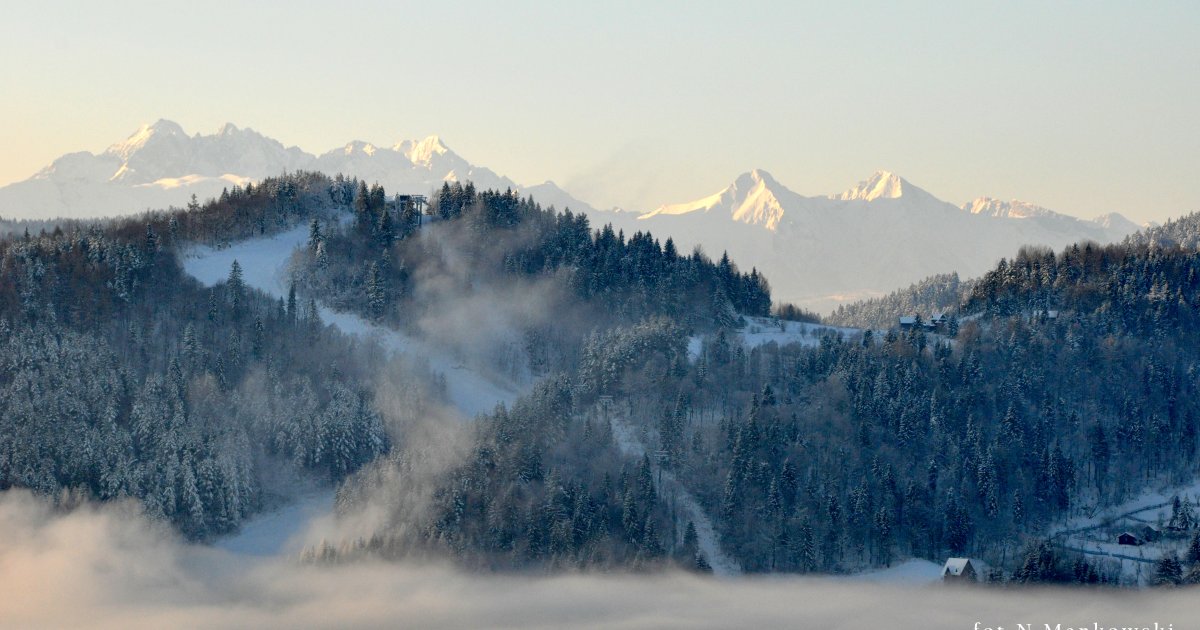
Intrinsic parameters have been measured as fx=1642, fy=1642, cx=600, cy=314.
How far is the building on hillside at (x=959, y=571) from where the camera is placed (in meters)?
152

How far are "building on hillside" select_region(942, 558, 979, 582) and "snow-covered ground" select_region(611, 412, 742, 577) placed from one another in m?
20.4

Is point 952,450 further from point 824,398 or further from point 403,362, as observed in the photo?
point 403,362

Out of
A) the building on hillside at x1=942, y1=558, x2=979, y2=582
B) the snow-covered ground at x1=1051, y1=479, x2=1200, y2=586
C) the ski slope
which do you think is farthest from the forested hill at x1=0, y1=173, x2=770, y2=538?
the snow-covered ground at x1=1051, y1=479, x2=1200, y2=586

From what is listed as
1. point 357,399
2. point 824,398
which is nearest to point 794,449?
point 824,398

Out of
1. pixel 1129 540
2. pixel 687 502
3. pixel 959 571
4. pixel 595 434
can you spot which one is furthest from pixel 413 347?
pixel 1129 540

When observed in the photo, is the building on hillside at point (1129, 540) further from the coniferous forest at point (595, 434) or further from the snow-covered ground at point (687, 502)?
the snow-covered ground at point (687, 502)

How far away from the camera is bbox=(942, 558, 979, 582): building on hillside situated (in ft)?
498

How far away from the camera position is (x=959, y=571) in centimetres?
15212

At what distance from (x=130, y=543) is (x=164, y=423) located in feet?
50.1

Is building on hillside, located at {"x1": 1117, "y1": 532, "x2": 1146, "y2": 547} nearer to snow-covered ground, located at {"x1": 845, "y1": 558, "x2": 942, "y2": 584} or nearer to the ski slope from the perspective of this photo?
snow-covered ground, located at {"x1": 845, "y1": 558, "x2": 942, "y2": 584}

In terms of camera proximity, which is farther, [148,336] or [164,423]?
[148,336]

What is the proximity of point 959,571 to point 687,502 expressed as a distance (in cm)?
2973

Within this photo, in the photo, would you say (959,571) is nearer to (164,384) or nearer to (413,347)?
(413,347)

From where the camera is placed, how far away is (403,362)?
19088 cm
